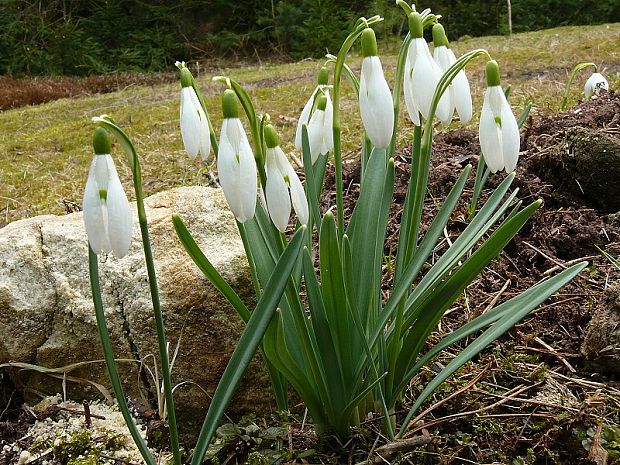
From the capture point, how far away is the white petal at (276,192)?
119 cm

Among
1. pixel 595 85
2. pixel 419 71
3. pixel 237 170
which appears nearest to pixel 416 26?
pixel 419 71

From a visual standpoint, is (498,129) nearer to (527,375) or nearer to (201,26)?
(527,375)

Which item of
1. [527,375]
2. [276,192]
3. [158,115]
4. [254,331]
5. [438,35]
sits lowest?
[527,375]

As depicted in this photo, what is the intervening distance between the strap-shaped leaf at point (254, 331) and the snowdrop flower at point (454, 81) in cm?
41

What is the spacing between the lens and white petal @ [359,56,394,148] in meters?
1.17

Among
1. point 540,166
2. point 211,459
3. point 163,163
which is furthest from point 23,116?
point 211,459

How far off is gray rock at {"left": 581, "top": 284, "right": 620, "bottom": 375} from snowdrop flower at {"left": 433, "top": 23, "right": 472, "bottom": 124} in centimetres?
62

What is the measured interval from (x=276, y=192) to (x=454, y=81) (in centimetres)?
42

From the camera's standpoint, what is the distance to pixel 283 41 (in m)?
12.5

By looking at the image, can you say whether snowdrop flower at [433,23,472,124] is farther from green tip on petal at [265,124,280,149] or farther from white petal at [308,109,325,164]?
green tip on petal at [265,124,280,149]

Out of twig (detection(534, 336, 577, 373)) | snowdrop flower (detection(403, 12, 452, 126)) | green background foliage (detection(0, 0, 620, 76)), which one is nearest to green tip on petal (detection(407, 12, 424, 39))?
snowdrop flower (detection(403, 12, 452, 126))

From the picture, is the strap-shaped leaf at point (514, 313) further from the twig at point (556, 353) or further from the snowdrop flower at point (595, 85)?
the snowdrop flower at point (595, 85)

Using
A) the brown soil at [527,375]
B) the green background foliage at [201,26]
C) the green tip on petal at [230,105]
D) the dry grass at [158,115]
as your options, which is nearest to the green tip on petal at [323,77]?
the green tip on petal at [230,105]

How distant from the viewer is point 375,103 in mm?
1170
